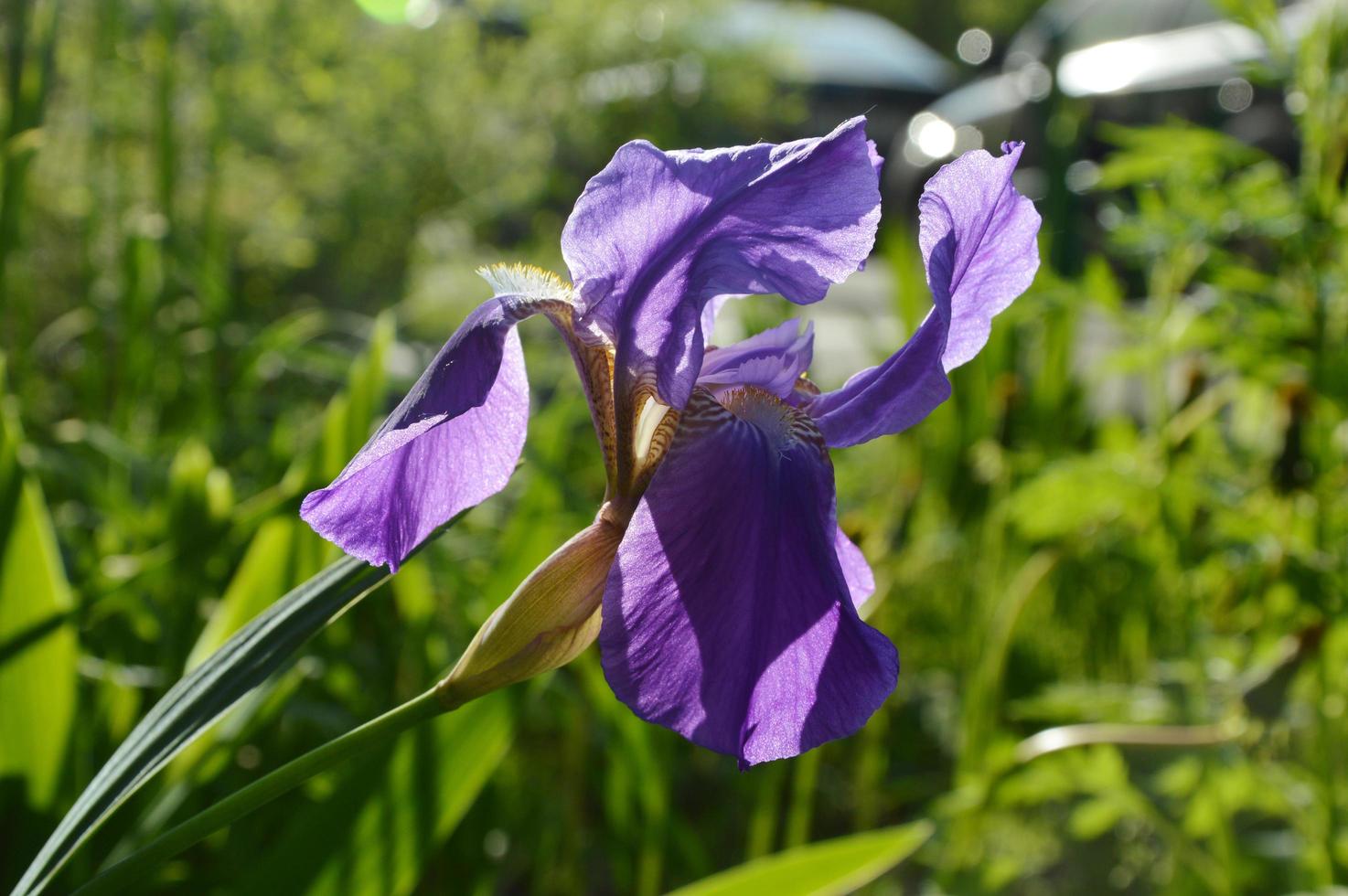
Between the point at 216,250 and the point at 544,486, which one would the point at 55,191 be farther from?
the point at 544,486

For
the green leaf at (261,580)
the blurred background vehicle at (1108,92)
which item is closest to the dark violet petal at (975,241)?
the green leaf at (261,580)

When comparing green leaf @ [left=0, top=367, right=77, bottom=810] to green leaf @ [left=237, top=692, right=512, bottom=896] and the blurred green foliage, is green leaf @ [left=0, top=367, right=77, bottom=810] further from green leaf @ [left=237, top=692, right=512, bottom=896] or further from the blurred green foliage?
green leaf @ [left=237, top=692, right=512, bottom=896]

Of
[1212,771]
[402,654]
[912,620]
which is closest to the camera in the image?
[1212,771]

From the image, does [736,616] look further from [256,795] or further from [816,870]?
[816,870]

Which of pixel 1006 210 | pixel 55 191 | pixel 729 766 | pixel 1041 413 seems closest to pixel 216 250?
pixel 55 191

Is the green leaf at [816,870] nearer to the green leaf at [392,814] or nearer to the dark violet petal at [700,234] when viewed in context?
the green leaf at [392,814]

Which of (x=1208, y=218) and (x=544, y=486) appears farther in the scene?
(x=544, y=486)
